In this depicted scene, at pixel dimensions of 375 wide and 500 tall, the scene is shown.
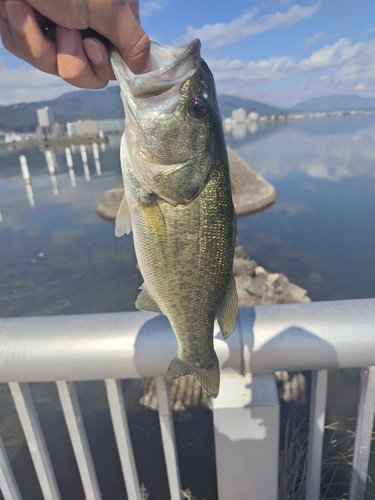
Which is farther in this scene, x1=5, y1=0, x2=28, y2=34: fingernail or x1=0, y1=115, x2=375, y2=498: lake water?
x1=0, y1=115, x2=375, y2=498: lake water

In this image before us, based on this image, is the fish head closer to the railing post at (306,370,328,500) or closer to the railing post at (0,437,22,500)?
the railing post at (306,370,328,500)

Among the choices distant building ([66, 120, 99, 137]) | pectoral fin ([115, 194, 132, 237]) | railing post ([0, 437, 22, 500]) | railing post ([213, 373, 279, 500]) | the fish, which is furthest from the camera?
distant building ([66, 120, 99, 137])

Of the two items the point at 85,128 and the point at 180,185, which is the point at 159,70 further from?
the point at 85,128

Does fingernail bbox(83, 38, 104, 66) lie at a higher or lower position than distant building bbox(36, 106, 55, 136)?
lower

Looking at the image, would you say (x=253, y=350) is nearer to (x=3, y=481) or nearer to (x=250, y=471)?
(x=250, y=471)

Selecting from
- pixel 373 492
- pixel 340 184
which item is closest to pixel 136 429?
pixel 373 492

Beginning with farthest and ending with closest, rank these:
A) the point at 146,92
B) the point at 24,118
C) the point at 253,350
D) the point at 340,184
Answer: the point at 24,118, the point at 340,184, the point at 253,350, the point at 146,92

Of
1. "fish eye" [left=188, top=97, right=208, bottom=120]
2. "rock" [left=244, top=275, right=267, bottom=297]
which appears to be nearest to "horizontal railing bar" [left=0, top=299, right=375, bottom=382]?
"fish eye" [left=188, top=97, right=208, bottom=120]
